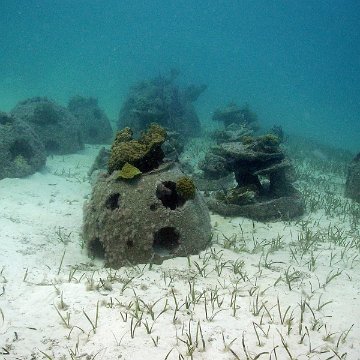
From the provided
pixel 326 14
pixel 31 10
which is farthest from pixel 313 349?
pixel 326 14

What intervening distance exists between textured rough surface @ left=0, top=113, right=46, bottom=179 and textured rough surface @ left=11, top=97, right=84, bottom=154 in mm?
2531

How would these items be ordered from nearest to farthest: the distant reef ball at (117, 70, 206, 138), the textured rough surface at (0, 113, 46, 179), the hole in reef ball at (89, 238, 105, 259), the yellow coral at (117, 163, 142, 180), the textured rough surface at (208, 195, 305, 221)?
the yellow coral at (117, 163, 142, 180), the hole in reef ball at (89, 238, 105, 259), the textured rough surface at (208, 195, 305, 221), the textured rough surface at (0, 113, 46, 179), the distant reef ball at (117, 70, 206, 138)

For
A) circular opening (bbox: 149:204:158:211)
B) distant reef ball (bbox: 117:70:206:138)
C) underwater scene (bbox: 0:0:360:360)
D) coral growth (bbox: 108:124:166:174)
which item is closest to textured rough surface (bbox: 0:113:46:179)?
underwater scene (bbox: 0:0:360:360)

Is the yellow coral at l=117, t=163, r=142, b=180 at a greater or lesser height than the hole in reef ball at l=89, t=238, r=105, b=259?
greater

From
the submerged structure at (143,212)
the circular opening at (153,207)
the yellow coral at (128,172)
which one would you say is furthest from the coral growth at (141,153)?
the circular opening at (153,207)

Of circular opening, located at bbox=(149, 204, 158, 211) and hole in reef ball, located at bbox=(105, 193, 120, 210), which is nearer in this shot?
circular opening, located at bbox=(149, 204, 158, 211)

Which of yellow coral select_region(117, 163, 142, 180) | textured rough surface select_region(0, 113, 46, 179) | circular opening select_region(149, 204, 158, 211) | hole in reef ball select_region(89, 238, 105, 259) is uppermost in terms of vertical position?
yellow coral select_region(117, 163, 142, 180)

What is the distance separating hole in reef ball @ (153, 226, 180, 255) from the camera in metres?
5.93

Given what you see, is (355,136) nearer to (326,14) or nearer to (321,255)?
(321,255)

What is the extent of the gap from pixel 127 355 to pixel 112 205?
10.7 feet

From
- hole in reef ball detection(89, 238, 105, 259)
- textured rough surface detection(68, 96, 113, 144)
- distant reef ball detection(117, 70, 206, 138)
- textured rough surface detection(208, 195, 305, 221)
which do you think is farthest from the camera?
textured rough surface detection(68, 96, 113, 144)

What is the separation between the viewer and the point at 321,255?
20.2ft

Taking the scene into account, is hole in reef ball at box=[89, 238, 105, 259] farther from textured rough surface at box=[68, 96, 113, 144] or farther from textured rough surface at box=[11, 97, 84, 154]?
textured rough surface at box=[68, 96, 113, 144]

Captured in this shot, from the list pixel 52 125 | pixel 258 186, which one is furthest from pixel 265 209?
pixel 52 125
